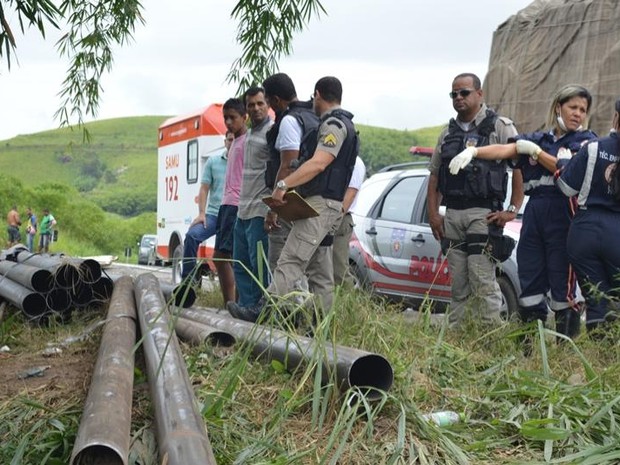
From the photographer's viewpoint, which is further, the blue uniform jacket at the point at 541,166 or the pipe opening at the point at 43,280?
the pipe opening at the point at 43,280

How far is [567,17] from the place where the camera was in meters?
13.3

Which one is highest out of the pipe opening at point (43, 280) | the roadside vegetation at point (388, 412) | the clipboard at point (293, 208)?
the clipboard at point (293, 208)

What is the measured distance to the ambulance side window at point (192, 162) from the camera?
48.9 ft

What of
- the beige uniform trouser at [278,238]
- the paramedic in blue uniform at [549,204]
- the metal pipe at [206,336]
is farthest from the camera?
the beige uniform trouser at [278,238]

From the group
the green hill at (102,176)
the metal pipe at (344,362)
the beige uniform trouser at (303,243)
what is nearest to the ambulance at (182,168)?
the beige uniform trouser at (303,243)

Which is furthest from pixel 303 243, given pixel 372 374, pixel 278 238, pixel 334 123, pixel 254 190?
pixel 372 374

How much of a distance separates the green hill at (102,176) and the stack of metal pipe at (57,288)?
40.4m

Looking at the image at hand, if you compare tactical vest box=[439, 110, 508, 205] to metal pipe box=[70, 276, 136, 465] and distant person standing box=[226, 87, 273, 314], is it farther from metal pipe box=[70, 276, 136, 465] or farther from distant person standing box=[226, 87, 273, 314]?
metal pipe box=[70, 276, 136, 465]

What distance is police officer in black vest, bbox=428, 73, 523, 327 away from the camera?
6289 mm

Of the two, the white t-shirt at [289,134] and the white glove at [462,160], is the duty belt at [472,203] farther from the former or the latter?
the white t-shirt at [289,134]

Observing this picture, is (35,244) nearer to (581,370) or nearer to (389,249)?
(389,249)

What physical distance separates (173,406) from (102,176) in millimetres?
131462

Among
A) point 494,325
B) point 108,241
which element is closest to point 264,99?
point 494,325

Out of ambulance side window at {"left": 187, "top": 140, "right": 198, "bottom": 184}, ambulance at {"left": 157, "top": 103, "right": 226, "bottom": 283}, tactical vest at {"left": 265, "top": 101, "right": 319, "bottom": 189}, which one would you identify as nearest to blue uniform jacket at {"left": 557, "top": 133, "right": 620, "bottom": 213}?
tactical vest at {"left": 265, "top": 101, "right": 319, "bottom": 189}
